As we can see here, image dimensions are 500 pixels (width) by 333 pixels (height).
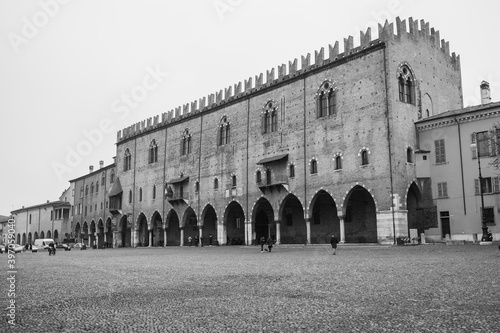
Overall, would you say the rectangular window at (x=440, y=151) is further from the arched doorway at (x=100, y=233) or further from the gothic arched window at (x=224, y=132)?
the arched doorway at (x=100, y=233)

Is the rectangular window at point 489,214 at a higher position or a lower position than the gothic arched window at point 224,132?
lower

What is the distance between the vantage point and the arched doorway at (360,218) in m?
30.8

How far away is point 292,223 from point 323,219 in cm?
321

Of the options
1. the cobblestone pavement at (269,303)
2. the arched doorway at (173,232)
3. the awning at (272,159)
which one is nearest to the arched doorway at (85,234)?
the arched doorway at (173,232)

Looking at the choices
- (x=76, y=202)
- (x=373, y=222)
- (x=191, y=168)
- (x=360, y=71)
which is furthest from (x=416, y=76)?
(x=76, y=202)

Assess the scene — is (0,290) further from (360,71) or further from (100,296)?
(360,71)

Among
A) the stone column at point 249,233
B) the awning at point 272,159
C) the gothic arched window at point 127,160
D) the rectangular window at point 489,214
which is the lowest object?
the stone column at point 249,233

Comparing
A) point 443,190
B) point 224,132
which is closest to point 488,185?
point 443,190

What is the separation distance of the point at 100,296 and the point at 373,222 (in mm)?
24802

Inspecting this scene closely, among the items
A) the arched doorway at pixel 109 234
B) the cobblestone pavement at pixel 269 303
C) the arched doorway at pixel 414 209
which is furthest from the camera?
the arched doorway at pixel 109 234

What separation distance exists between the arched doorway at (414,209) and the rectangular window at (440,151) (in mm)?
2057

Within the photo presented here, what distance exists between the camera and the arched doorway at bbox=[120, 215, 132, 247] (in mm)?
53047

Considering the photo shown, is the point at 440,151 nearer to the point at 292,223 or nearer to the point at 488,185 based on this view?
the point at 488,185

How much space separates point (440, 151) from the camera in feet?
91.9
